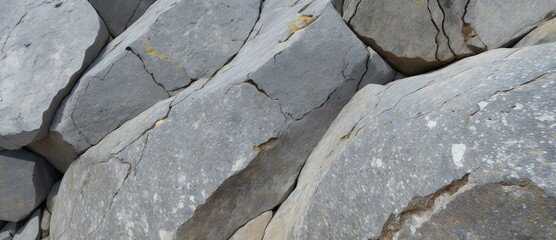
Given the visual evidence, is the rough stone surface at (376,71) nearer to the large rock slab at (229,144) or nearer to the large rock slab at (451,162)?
the large rock slab at (229,144)

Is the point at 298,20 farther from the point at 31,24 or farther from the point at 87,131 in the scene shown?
the point at 31,24

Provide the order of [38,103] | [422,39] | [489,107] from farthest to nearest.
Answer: [38,103]
[422,39]
[489,107]

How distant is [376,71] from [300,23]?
565 millimetres

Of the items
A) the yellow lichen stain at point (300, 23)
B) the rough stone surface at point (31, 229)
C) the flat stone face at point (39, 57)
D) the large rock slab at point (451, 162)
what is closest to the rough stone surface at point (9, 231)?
the rough stone surface at point (31, 229)

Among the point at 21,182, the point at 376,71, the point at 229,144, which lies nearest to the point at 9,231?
the point at 21,182

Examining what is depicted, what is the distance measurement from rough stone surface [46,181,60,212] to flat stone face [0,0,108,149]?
0.43 meters

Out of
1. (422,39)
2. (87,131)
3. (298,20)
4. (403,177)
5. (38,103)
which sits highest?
(38,103)

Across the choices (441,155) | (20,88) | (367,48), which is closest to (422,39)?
(367,48)

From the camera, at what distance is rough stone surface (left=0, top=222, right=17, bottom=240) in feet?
10.7

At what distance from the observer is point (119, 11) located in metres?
3.64

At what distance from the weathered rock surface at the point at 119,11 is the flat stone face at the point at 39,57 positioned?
11.3 inches

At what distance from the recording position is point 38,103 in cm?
281

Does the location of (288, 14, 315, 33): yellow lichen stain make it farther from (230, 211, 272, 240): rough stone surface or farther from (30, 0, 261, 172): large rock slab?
(230, 211, 272, 240): rough stone surface

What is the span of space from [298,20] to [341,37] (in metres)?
0.31
